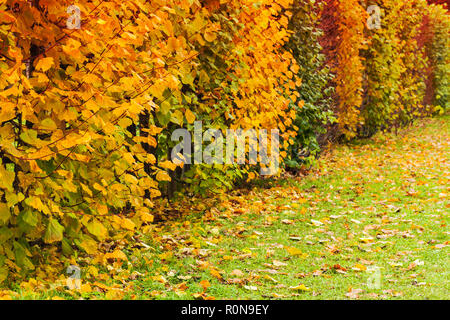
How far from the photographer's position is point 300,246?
17.2 feet

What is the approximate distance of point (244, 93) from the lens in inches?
249

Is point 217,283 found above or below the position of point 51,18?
below

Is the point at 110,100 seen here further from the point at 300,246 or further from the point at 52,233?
the point at 300,246

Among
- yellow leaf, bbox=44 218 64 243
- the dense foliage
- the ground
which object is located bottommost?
the ground

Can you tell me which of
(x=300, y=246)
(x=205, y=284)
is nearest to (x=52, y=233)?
(x=205, y=284)

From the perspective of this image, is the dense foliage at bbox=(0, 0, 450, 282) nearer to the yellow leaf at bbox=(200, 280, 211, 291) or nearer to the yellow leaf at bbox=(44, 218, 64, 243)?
the yellow leaf at bbox=(44, 218, 64, 243)

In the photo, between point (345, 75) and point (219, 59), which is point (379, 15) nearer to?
point (345, 75)

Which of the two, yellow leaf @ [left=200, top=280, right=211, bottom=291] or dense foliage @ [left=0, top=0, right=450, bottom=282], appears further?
yellow leaf @ [left=200, top=280, right=211, bottom=291]

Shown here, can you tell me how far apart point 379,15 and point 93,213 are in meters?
9.64

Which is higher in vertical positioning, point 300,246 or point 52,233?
point 52,233

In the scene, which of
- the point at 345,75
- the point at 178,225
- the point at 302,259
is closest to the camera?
the point at 302,259

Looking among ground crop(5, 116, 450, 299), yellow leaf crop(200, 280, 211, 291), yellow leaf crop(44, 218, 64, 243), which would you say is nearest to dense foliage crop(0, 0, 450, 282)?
yellow leaf crop(44, 218, 64, 243)

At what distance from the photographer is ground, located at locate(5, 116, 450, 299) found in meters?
3.90
